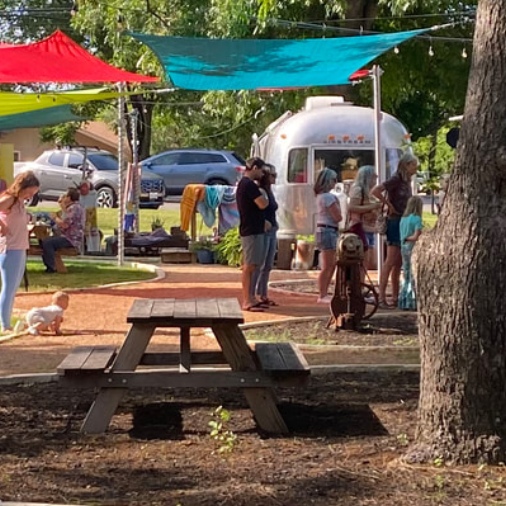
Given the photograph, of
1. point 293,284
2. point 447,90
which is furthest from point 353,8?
point 293,284

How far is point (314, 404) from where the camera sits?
7109 millimetres

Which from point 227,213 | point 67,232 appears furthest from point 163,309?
point 227,213

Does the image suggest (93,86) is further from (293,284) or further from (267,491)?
(267,491)

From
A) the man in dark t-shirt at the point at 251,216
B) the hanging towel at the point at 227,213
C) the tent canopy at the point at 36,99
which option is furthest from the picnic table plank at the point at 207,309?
the hanging towel at the point at 227,213

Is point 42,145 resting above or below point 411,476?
above

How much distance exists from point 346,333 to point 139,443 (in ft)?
15.1

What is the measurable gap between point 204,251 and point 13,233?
28.3 feet

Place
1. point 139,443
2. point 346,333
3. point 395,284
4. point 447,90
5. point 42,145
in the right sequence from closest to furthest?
point 139,443, point 346,333, point 395,284, point 447,90, point 42,145

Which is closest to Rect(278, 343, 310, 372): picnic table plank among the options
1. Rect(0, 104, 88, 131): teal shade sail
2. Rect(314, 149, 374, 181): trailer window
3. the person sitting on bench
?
the person sitting on bench

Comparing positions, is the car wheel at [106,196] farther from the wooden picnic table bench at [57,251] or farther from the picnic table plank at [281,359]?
the picnic table plank at [281,359]

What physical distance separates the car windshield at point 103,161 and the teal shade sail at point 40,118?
1347 centimetres

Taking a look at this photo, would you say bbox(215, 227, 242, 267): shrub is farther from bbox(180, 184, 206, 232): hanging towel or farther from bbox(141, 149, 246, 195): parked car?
bbox(141, 149, 246, 195): parked car

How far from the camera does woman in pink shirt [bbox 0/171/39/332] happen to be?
10328 millimetres

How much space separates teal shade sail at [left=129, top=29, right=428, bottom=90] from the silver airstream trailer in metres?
4.78
